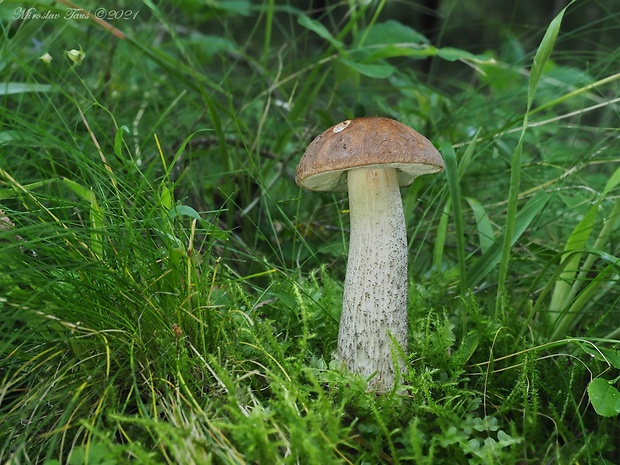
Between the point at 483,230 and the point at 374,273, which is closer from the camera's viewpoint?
the point at 374,273

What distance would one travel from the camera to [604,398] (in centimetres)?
136

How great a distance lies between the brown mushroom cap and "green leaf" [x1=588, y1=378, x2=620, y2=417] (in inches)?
26.8

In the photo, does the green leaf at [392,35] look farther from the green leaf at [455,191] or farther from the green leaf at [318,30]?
the green leaf at [455,191]

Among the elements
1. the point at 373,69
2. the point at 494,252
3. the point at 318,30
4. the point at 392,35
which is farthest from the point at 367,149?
the point at 392,35

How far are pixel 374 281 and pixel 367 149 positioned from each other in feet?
1.27

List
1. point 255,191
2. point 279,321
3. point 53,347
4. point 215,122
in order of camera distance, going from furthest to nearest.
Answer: point 255,191 < point 215,122 < point 279,321 < point 53,347

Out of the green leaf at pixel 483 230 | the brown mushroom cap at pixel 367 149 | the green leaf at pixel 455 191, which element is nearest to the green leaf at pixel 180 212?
the brown mushroom cap at pixel 367 149

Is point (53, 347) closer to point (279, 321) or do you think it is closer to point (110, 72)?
point (279, 321)

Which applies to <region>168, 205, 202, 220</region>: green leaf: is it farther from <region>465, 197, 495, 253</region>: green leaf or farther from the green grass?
<region>465, 197, 495, 253</region>: green leaf

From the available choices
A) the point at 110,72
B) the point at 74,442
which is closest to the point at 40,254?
the point at 74,442

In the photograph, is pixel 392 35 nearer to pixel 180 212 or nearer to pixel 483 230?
pixel 483 230

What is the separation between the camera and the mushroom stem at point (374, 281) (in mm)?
1564

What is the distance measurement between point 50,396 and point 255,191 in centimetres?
139

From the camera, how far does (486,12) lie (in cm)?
1053
